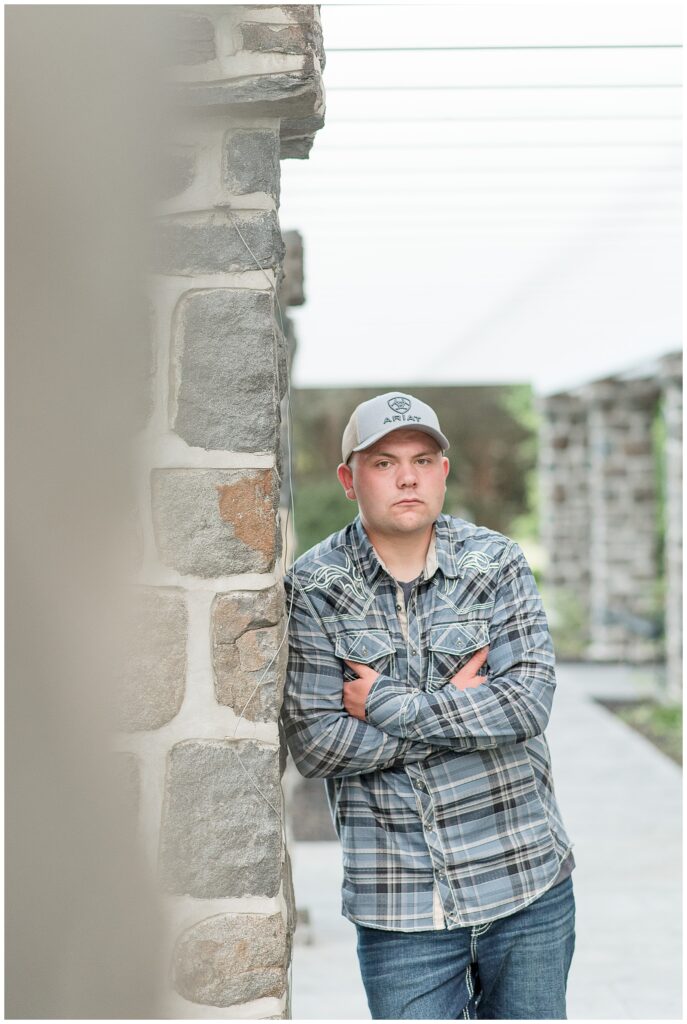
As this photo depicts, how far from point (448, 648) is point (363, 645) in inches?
6.4

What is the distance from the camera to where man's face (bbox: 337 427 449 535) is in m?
2.18

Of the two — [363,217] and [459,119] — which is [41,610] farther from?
[363,217]

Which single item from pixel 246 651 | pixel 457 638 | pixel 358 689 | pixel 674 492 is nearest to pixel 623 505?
pixel 674 492

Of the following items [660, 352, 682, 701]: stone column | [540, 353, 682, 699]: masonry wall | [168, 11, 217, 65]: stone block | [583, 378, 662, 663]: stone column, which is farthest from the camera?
[583, 378, 662, 663]: stone column

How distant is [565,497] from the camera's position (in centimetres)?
1288

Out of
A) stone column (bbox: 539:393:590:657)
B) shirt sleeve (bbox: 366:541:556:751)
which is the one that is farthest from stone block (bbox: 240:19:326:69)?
stone column (bbox: 539:393:590:657)

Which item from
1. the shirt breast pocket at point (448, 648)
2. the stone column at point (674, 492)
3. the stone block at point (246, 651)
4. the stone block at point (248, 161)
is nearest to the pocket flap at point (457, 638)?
the shirt breast pocket at point (448, 648)

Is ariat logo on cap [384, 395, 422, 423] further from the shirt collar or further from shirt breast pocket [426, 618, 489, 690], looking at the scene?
shirt breast pocket [426, 618, 489, 690]

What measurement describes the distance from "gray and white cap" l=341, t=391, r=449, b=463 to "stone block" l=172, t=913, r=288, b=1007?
2.95 feet

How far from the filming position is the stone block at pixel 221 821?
77.6 inches

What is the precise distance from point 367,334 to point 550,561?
16.4ft

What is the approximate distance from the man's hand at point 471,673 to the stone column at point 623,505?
30.1ft

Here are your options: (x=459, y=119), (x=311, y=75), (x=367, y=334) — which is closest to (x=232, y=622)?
(x=311, y=75)

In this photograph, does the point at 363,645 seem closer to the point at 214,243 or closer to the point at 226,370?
the point at 226,370
